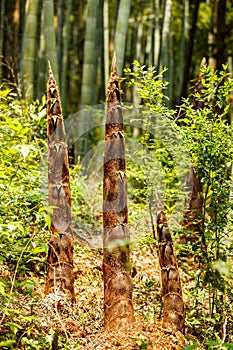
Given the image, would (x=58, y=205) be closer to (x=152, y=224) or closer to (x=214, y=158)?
(x=152, y=224)

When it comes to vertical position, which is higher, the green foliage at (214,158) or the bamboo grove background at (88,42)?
the bamboo grove background at (88,42)

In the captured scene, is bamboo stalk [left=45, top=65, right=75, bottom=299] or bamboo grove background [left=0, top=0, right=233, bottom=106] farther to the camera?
bamboo grove background [left=0, top=0, right=233, bottom=106]

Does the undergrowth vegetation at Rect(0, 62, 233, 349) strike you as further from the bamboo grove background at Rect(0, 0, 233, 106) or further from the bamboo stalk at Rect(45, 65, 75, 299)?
the bamboo grove background at Rect(0, 0, 233, 106)

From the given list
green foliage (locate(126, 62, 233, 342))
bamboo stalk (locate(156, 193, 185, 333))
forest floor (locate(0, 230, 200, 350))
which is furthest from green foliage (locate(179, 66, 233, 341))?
forest floor (locate(0, 230, 200, 350))

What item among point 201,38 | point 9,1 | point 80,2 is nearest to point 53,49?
point 80,2

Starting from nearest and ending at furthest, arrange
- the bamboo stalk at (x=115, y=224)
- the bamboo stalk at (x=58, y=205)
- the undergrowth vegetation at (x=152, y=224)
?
the undergrowth vegetation at (x=152, y=224) < the bamboo stalk at (x=115, y=224) < the bamboo stalk at (x=58, y=205)

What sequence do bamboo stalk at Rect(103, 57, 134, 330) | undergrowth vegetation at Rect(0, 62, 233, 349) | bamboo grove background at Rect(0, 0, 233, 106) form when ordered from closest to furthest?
undergrowth vegetation at Rect(0, 62, 233, 349)
bamboo stalk at Rect(103, 57, 134, 330)
bamboo grove background at Rect(0, 0, 233, 106)

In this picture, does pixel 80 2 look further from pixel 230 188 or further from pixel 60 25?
pixel 230 188

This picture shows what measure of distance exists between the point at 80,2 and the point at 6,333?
9.10 metres

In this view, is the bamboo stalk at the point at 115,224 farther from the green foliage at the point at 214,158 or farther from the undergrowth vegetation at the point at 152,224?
the green foliage at the point at 214,158

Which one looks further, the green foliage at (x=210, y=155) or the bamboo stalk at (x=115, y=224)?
the green foliage at (x=210, y=155)

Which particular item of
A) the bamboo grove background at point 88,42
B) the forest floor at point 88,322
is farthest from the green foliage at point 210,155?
the bamboo grove background at point 88,42

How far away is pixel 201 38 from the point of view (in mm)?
13820

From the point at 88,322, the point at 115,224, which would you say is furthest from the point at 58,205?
the point at 88,322
